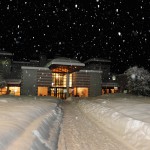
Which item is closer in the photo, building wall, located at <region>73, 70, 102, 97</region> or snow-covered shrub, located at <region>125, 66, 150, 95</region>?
snow-covered shrub, located at <region>125, 66, 150, 95</region>

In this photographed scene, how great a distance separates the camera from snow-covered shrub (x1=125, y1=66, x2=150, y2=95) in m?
36.2

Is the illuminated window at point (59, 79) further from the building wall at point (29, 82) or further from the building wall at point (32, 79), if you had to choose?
the building wall at point (29, 82)

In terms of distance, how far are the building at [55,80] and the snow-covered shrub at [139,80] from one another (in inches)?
358

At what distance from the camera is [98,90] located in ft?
156

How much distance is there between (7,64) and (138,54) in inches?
1568

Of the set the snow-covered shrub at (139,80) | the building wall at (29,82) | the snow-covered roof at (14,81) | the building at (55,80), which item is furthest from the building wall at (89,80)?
the snow-covered roof at (14,81)

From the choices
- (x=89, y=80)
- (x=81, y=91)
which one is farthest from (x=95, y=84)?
(x=81, y=91)

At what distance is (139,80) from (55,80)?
742 inches

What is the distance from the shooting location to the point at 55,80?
46812 millimetres

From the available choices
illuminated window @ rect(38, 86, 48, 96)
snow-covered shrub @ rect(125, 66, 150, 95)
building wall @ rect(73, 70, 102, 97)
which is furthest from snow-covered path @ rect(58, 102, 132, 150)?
building wall @ rect(73, 70, 102, 97)

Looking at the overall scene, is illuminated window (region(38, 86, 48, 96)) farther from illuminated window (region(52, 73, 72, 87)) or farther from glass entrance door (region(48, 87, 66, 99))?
illuminated window (region(52, 73, 72, 87))

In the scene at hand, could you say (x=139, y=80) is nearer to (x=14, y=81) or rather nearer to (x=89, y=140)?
(x=14, y=81)

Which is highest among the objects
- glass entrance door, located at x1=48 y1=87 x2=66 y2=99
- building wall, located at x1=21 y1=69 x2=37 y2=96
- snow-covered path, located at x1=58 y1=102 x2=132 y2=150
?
building wall, located at x1=21 y1=69 x2=37 y2=96

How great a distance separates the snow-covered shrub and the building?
9088mm
